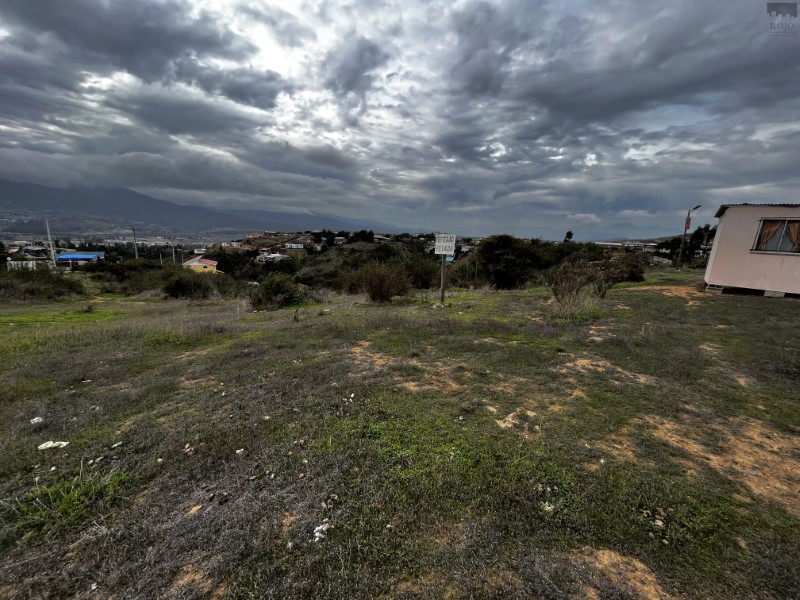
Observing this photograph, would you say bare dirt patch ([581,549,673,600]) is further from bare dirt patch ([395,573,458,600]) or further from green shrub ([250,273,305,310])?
green shrub ([250,273,305,310])

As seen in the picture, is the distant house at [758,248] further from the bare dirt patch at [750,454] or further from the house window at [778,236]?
the bare dirt patch at [750,454]

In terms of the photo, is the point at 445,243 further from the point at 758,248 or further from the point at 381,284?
the point at 758,248

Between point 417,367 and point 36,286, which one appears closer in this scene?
point 417,367

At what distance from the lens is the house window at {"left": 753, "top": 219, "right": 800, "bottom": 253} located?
951cm

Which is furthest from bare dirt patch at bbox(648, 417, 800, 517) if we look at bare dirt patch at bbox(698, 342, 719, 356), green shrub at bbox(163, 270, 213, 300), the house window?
green shrub at bbox(163, 270, 213, 300)

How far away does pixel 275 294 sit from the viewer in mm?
13531

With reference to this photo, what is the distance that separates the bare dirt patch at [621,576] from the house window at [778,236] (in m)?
12.7

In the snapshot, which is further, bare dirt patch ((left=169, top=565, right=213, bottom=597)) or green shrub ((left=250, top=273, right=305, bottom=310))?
green shrub ((left=250, top=273, right=305, bottom=310))

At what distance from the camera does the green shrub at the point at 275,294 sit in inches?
514

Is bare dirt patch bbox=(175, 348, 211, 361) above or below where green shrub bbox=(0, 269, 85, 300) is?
above

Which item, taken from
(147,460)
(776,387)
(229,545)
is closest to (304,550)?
(229,545)

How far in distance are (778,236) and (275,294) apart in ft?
53.2

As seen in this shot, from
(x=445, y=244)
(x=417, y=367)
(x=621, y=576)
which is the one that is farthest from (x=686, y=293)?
(x=621, y=576)

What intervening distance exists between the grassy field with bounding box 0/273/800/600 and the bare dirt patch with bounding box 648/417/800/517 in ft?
0.06
